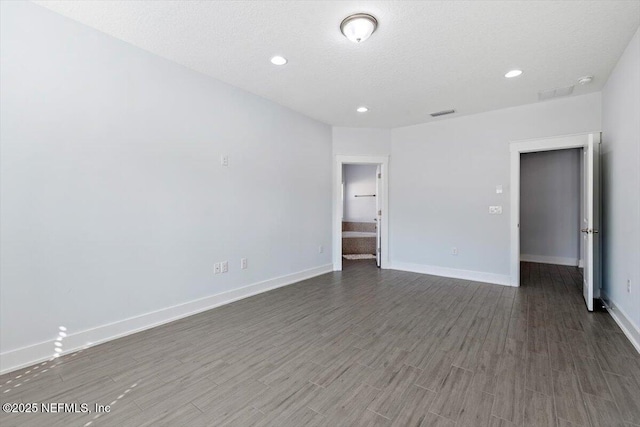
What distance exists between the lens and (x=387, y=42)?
256 cm

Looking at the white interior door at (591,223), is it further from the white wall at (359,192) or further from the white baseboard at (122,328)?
the white wall at (359,192)

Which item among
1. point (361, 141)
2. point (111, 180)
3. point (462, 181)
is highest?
point (361, 141)

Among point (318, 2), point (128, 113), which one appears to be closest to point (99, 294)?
point (128, 113)

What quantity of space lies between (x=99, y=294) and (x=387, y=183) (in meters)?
4.51

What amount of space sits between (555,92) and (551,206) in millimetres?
3133

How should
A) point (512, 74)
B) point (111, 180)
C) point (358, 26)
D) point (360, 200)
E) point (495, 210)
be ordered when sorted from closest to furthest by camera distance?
1. point (358, 26)
2. point (111, 180)
3. point (512, 74)
4. point (495, 210)
5. point (360, 200)

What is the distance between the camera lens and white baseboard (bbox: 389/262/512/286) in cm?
434

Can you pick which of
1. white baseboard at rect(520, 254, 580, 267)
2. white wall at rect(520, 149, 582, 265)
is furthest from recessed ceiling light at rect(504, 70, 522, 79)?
white baseboard at rect(520, 254, 580, 267)

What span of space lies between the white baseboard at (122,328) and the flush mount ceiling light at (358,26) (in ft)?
9.88

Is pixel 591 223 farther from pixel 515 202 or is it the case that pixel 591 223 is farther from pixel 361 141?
pixel 361 141

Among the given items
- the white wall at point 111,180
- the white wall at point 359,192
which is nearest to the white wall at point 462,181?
the white wall at point 111,180

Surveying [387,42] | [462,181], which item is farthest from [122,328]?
[462,181]

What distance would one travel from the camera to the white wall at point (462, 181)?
4.04 meters

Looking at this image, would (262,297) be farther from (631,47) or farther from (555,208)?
(555,208)
